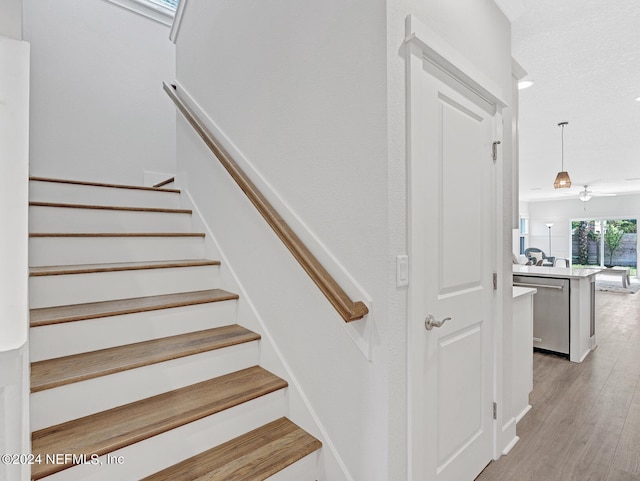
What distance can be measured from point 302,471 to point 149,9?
15.0 ft

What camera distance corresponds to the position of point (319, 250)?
5.10ft

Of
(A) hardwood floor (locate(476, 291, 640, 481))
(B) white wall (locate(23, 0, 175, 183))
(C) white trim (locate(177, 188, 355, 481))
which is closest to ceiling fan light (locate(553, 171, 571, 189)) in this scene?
(A) hardwood floor (locate(476, 291, 640, 481))

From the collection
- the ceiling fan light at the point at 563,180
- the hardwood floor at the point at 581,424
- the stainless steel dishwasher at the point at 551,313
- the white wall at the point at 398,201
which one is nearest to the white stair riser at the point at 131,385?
the white wall at the point at 398,201

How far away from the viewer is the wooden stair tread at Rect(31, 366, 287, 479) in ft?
3.96

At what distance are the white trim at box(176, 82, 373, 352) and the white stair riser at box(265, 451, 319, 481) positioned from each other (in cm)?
59

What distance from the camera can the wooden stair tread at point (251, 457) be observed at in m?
1.32

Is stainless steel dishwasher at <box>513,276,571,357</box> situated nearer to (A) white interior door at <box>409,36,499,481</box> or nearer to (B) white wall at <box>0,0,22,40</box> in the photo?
(A) white interior door at <box>409,36,499,481</box>

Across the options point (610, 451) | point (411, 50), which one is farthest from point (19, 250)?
point (610, 451)

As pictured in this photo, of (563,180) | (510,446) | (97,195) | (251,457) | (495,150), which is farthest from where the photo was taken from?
(563,180)

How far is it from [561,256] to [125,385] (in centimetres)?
1426

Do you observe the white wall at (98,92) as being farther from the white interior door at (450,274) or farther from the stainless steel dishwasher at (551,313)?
the stainless steel dishwasher at (551,313)

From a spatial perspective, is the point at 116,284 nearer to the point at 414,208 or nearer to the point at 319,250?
the point at 319,250

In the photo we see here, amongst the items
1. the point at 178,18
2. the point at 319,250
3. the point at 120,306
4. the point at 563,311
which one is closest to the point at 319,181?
the point at 319,250

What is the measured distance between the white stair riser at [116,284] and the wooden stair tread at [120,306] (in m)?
0.04
